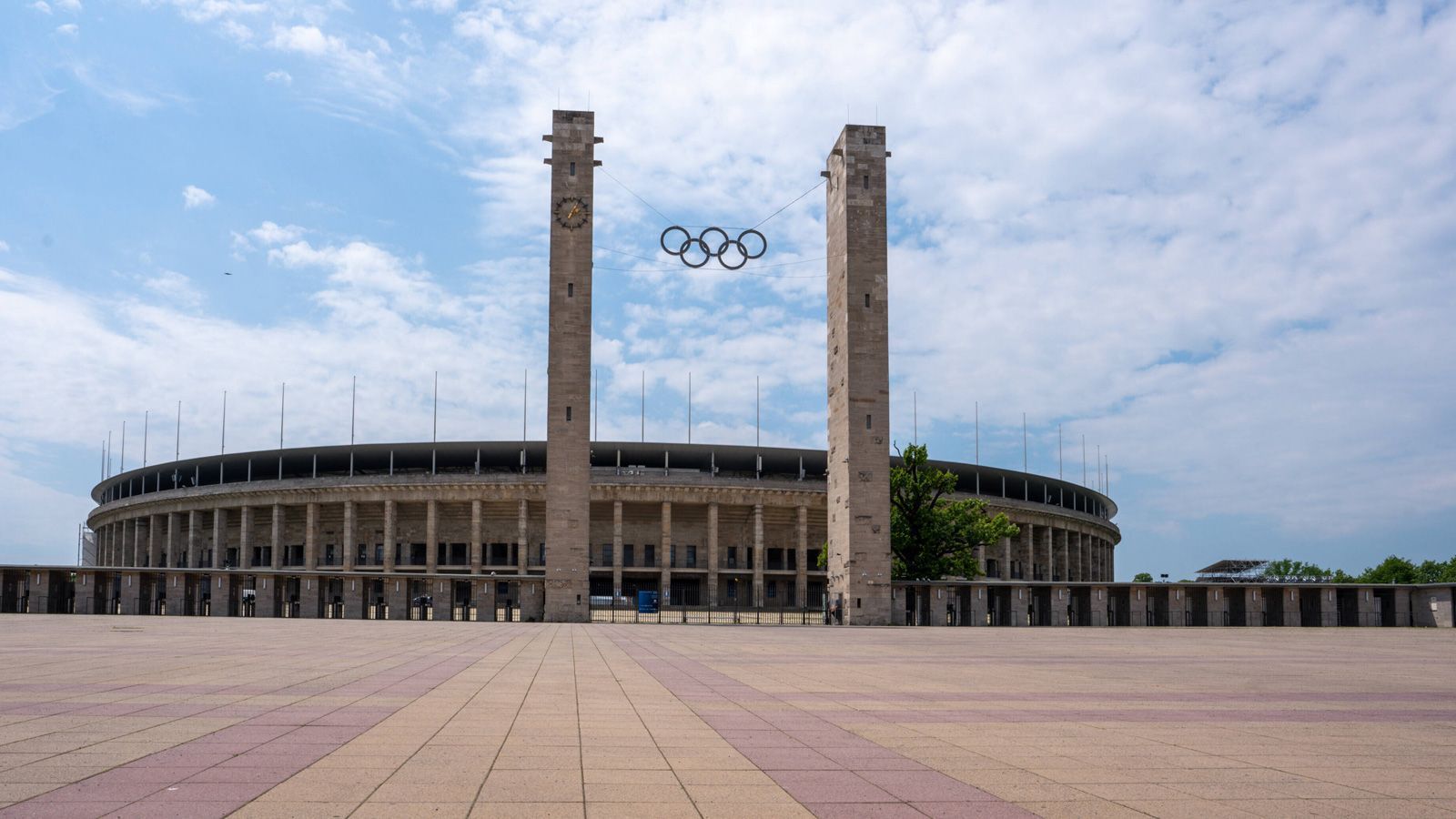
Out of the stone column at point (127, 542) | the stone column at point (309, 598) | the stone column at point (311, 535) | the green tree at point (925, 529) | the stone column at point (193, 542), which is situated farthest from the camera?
the stone column at point (127, 542)

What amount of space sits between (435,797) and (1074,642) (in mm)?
28286

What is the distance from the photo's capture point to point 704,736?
1122cm

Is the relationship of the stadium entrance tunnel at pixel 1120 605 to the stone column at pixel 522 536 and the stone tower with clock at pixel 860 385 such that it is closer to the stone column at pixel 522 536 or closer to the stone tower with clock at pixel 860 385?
the stone tower with clock at pixel 860 385

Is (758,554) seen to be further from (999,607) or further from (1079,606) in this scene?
(1079,606)

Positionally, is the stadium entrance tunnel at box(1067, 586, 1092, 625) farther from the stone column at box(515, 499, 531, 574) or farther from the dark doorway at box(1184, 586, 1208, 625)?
the stone column at box(515, 499, 531, 574)

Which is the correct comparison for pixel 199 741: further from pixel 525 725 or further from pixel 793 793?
pixel 793 793

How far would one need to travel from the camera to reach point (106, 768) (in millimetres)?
8625

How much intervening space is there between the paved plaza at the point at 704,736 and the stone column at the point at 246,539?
71.8 meters

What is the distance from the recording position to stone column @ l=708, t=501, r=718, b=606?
280 ft

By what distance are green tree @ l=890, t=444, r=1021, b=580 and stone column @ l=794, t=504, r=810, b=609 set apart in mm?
21222

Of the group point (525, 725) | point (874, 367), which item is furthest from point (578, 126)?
point (525, 725)

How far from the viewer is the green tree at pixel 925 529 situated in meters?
63.3

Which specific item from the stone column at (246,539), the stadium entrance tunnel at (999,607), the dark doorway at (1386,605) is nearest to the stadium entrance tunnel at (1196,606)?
the stadium entrance tunnel at (999,607)

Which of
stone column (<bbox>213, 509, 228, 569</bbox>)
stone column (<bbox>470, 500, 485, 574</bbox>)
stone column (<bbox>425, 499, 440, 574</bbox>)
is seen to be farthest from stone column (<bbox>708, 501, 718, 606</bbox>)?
stone column (<bbox>213, 509, 228, 569</bbox>)
